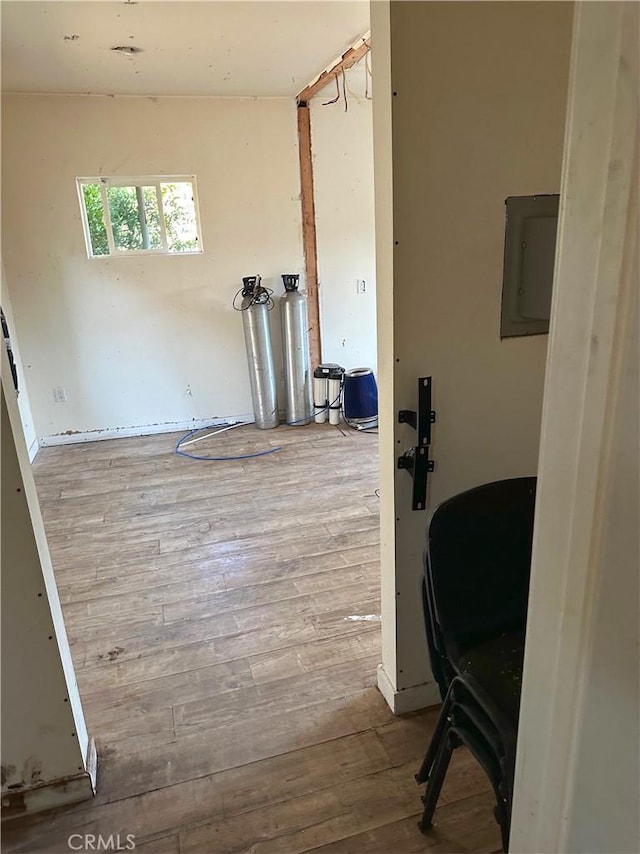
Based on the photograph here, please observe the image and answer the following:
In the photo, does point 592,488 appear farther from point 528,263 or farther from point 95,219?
point 95,219

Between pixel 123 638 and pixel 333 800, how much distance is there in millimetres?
1131

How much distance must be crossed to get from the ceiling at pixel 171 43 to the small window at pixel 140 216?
648mm

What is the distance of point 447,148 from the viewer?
1.42 meters

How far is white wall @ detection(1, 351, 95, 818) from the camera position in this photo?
4.37 feet

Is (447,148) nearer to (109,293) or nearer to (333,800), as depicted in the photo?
(333,800)

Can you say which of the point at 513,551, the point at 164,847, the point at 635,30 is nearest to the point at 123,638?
the point at 164,847

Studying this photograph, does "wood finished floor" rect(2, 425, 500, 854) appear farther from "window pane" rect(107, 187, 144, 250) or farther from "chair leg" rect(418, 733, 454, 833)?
"window pane" rect(107, 187, 144, 250)

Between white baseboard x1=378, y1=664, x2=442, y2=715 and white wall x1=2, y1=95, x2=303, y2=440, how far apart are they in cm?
357

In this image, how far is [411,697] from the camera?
1833mm

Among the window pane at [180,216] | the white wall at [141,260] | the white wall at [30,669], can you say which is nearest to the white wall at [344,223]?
the white wall at [141,260]

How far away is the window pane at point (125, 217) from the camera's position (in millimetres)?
4500

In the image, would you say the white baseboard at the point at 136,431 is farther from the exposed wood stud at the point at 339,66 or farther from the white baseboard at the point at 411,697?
the white baseboard at the point at 411,697

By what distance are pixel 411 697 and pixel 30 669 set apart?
1142 mm

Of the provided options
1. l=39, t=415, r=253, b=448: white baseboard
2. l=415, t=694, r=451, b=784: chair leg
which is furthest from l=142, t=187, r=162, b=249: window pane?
l=415, t=694, r=451, b=784: chair leg
